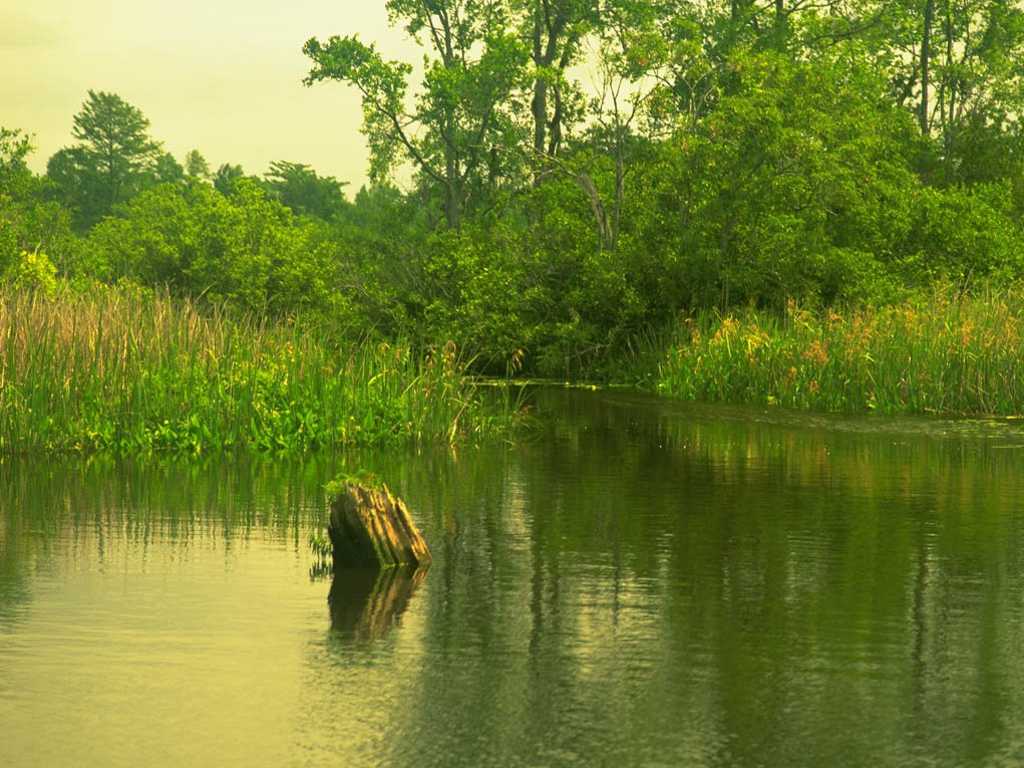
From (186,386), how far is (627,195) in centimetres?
2415

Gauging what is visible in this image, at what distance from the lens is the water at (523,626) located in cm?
641

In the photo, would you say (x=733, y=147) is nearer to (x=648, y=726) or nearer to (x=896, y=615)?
(x=896, y=615)

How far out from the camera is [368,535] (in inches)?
422

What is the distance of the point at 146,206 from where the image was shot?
203ft

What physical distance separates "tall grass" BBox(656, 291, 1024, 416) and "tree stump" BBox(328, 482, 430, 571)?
16756mm

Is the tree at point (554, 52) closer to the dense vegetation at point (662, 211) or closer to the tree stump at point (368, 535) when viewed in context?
the dense vegetation at point (662, 211)

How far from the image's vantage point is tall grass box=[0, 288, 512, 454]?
1805cm

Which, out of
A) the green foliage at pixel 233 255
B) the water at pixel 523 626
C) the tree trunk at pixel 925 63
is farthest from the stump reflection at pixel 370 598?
the tree trunk at pixel 925 63

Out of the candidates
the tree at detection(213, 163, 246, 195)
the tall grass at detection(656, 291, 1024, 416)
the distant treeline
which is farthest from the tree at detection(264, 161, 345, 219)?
the tall grass at detection(656, 291, 1024, 416)

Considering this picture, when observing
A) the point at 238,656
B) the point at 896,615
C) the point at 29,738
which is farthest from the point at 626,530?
the point at 29,738

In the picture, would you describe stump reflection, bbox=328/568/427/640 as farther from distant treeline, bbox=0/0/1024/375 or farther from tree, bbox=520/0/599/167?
tree, bbox=520/0/599/167

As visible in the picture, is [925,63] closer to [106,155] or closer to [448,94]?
[448,94]

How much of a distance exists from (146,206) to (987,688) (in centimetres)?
5721

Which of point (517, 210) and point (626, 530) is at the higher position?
point (517, 210)
